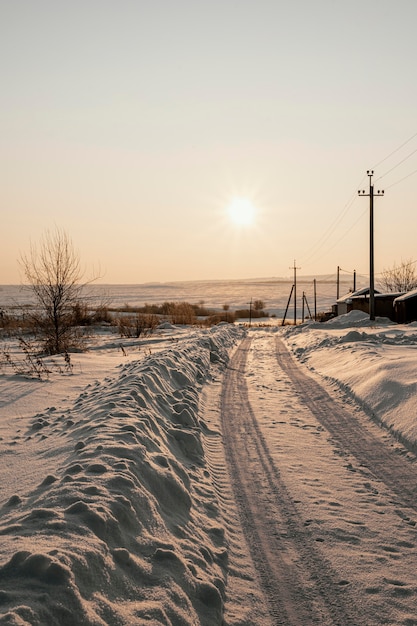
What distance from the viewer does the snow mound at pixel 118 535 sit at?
2.87m

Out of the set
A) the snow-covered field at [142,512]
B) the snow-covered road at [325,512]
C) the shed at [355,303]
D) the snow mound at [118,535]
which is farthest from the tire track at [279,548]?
the shed at [355,303]

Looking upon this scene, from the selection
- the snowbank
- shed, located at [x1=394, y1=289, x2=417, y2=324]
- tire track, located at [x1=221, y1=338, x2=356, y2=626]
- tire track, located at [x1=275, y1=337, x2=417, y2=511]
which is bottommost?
tire track, located at [x1=275, y1=337, x2=417, y2=511]

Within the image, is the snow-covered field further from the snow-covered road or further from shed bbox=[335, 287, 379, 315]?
shed bbox=[335, 287, 379, 315]

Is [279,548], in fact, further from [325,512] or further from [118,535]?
[118,535]

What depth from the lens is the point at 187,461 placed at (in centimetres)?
625

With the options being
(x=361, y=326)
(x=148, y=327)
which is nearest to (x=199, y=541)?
(x=148, y=327)

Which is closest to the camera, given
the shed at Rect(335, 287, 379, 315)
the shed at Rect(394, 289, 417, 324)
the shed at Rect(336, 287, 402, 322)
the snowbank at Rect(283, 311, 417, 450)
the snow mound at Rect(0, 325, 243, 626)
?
the snow mound at Rect(0, 325, 243, 626)

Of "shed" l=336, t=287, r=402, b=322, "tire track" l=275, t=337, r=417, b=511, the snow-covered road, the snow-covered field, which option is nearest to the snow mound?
the snow-covered field

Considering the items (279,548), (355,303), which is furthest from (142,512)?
(355,303)

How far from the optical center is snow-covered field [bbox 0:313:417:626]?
299 centimetres

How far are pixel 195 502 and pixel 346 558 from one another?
5.14 feet

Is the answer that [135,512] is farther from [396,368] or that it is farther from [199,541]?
[396,368]

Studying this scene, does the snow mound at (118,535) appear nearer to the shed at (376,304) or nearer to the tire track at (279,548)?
the tire track at (279,548)

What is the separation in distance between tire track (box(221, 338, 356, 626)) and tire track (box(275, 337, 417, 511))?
3.99 feet
